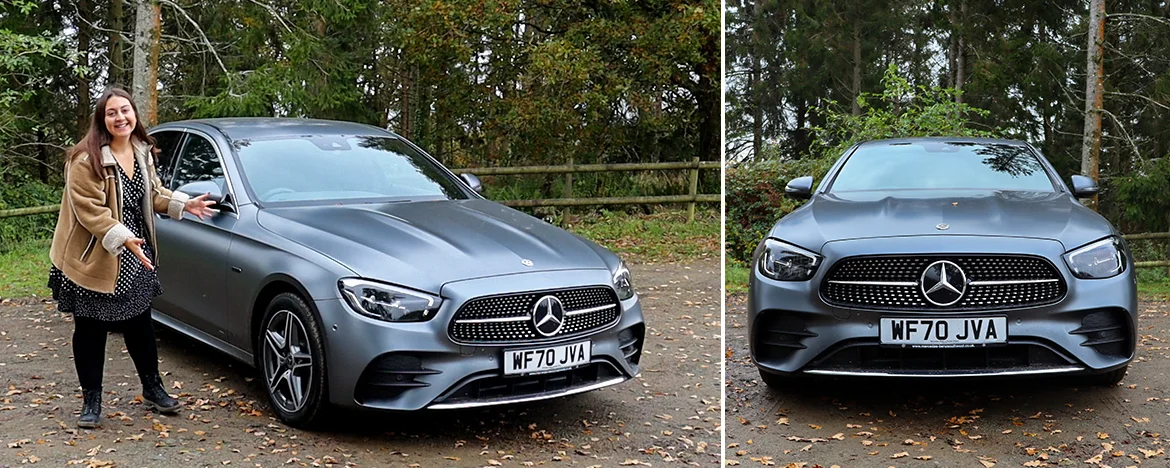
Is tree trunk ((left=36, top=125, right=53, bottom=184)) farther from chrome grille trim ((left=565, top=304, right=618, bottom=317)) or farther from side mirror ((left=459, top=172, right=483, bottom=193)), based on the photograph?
chrome grille trim ((left=565, top=304, right=618, bottom=317))

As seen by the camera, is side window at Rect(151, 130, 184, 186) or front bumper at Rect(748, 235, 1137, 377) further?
side window at Rect(151, 130, 184, 186)

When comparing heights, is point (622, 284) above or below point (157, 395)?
above

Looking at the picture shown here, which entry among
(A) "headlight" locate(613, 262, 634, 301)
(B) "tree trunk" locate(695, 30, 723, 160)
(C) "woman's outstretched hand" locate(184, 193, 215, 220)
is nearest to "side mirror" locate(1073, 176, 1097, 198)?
(A) "headlight" locate(613, 262, 634, 301)

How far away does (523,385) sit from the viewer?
3912 millimetres

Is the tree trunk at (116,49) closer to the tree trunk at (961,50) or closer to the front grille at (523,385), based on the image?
the tree trunk at (961,50)

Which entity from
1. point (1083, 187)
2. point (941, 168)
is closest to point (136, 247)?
point (941, 168)

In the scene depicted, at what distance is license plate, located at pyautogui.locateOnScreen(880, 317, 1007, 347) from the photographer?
11.8ft

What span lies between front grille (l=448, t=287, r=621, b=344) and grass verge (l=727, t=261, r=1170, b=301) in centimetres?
120

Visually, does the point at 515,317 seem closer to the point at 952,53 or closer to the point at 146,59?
the point at 952,53

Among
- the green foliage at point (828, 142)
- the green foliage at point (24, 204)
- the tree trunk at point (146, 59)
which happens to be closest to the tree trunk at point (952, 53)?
the green foliage at point (828, 142)

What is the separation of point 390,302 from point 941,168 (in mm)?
2578

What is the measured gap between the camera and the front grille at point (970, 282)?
362 cm

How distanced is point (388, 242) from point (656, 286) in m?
4.72

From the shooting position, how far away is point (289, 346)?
4.08 m
